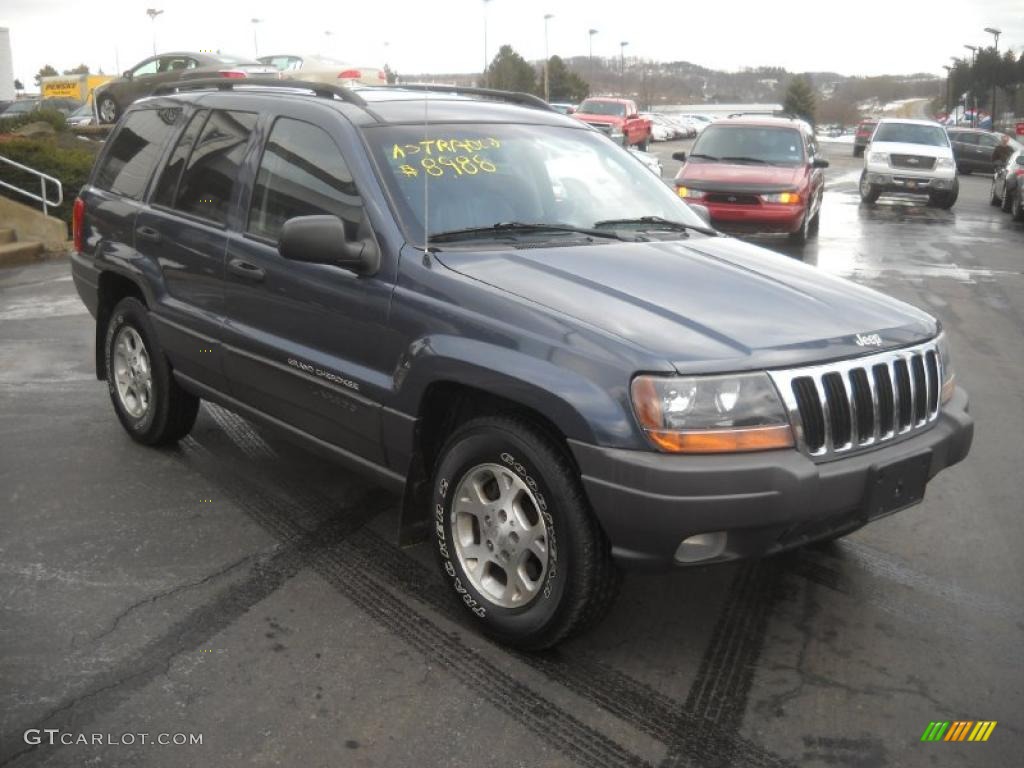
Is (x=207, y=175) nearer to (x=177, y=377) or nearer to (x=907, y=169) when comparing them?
(x=177, y=377)

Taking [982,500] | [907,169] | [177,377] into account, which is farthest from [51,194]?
[907,169]

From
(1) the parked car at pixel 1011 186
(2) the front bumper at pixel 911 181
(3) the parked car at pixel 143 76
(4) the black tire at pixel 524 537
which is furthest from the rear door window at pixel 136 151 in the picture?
(3) the parked car at pixel 143 76

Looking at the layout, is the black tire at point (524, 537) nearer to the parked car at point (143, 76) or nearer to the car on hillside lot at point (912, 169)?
the car on hillside lot at point (912, 169)

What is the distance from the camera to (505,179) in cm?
448

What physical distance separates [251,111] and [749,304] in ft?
8.25

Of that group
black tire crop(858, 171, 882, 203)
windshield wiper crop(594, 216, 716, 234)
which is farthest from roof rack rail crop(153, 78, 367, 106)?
black tire crop(858, 171, 882, 203)

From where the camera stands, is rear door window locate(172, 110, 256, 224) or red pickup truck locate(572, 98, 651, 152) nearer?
rear door window locate(172, 110, 256, 224)

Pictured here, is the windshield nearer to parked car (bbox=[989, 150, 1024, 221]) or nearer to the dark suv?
the dark suv

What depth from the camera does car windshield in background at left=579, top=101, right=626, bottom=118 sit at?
39312mm

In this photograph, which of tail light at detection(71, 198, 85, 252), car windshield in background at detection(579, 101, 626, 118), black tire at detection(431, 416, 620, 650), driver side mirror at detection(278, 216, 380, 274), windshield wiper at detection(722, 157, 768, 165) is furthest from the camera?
car windshield in background at detection(579, 101, 626, 118)

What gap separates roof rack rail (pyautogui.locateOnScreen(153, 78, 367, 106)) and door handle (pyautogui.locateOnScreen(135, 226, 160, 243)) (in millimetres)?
796

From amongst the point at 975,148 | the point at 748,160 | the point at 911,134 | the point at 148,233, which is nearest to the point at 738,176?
the point at 748,160

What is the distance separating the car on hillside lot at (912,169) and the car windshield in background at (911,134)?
0.07 feet

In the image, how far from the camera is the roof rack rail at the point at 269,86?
4.70m
